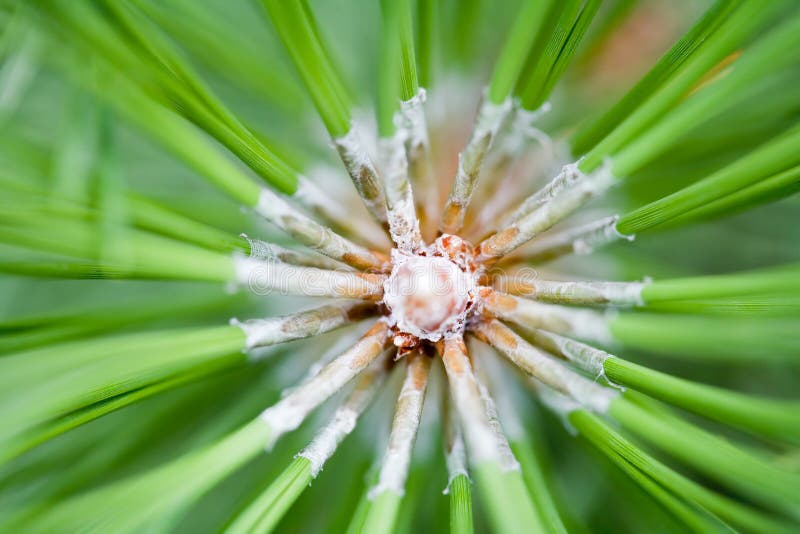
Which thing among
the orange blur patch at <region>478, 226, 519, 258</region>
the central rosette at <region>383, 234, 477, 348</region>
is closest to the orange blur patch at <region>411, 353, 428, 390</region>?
the central rosette at <region>383, 234, 477, 348</region>

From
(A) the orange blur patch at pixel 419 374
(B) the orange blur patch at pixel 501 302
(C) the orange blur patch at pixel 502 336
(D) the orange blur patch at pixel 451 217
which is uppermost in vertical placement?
(D) the orange blur patch at pixel 451 217

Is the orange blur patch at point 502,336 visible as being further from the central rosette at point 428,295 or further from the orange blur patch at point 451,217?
the orange blur patch at point 451,217

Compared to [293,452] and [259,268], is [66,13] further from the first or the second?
[293,452]

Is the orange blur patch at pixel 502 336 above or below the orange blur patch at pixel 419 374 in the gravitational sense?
above

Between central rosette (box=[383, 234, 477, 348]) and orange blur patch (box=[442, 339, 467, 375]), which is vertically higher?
central rosette (box=[383, 234, 477, 348])

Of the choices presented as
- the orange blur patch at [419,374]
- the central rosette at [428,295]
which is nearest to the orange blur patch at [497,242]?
the central rosette at [428,295]

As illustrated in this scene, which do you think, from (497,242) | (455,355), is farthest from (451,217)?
(455,355)

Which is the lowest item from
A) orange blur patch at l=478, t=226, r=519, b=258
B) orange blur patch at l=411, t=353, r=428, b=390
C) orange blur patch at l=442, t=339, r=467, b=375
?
orange blur patch at l=411, t=353, r=428, b=390

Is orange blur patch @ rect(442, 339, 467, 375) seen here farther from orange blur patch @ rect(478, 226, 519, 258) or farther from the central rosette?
orange blur patch @ rect(478, 226, 519, 258)
